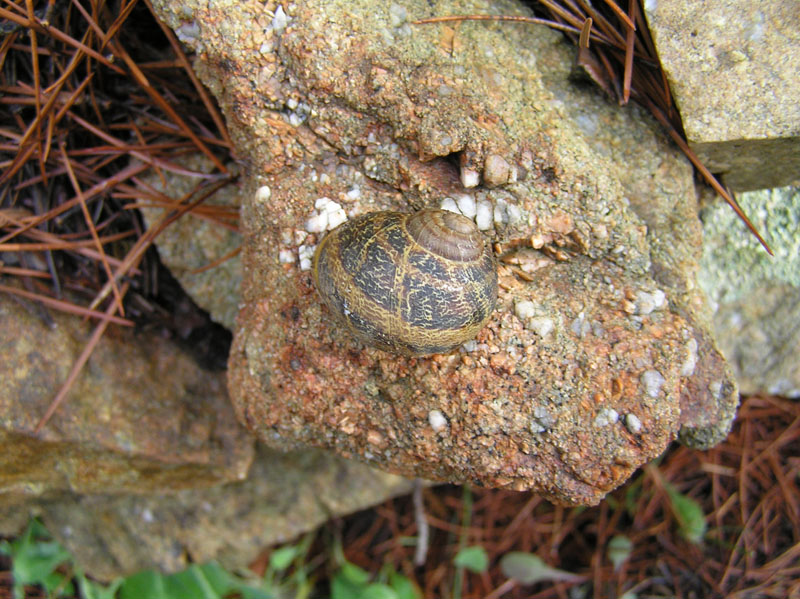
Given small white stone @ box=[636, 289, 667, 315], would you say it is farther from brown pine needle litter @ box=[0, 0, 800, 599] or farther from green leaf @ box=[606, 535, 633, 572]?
green leaf @ box=[606, 535, 633, 572]

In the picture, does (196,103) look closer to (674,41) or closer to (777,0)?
(674,41)

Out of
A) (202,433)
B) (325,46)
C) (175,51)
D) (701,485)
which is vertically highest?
(325,46)

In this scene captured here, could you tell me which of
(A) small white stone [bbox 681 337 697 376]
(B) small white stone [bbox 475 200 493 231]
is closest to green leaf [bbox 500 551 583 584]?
(A) small white stone [bbox 681 337 697 376]

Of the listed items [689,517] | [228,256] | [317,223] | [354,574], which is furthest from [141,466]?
[689,517]

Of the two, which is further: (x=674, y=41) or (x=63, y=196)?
(x=63, y=196)

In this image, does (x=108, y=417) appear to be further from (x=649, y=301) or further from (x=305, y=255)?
(x=649, y=301)

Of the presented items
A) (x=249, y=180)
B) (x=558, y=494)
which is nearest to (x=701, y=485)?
(x=558, y=494)
